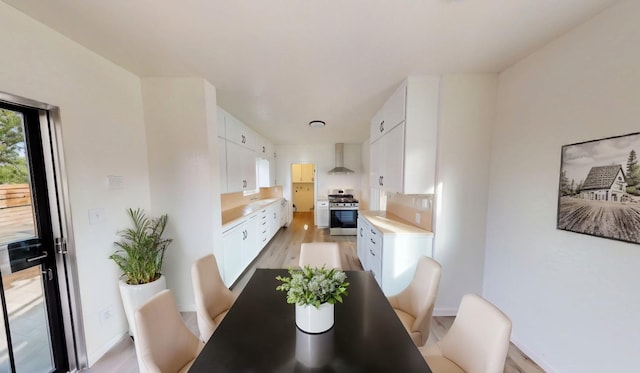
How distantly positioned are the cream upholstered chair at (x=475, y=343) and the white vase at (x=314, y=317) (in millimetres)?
673

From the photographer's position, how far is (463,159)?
219 centimetres

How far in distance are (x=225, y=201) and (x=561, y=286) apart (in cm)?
450

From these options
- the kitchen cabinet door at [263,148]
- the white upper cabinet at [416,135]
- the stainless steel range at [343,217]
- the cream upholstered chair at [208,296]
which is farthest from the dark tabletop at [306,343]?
the stainless steel range at [343,217]

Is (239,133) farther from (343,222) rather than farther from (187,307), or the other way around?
(343,222)

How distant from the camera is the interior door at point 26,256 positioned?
133 centimetres

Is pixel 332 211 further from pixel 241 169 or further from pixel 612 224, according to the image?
pixel 612 224

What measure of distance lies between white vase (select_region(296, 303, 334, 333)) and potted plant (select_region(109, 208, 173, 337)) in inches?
64.7

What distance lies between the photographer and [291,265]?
3650 mm

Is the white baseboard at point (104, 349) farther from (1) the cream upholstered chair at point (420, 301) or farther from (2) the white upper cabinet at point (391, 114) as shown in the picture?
(2) the white upper cabinet at point (391, 114)

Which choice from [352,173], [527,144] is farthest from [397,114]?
[352,173]

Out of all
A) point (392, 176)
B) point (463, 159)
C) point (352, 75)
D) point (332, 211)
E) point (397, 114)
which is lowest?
point (332, 211)

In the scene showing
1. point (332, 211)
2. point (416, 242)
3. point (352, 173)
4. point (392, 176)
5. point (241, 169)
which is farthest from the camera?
point (352, 173)

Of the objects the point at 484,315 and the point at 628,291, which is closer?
the point at 484,315

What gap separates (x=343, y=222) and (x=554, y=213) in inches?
160
